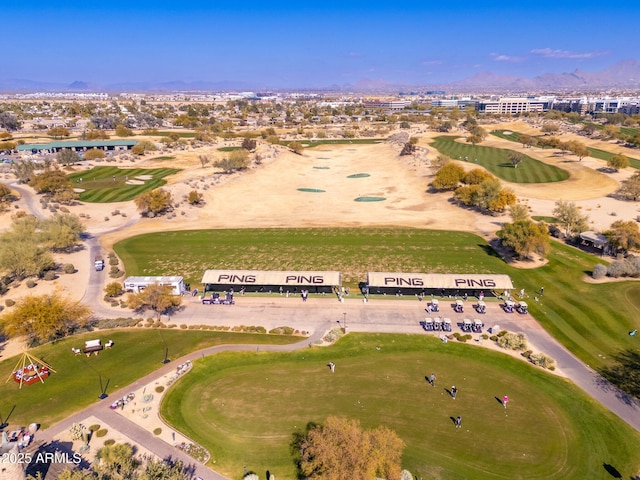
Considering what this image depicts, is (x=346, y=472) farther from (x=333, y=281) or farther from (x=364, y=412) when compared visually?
(x=333, y=281)

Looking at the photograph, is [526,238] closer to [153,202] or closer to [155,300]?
[155,300]

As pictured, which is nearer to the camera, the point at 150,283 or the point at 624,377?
the point at 624,377

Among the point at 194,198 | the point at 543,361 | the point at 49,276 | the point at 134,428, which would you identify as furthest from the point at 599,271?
the point at 49,276

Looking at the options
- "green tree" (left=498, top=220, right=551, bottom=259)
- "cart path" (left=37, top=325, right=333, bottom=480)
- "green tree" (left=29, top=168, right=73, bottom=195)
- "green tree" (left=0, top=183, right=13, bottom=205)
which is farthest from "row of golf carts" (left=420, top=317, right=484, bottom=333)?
"green tree" (left=0, top=183, right=13, bottom=205)

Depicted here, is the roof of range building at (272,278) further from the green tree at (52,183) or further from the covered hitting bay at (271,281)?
the green tree at (52,183)

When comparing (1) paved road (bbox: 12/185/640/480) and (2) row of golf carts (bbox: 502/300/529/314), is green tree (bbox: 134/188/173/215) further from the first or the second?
(2) row of golf carts (bbox: 502/300/529/314)

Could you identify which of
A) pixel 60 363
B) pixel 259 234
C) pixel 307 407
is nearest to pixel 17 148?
pixel 259 234
